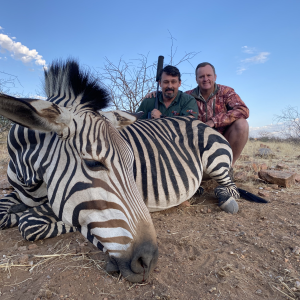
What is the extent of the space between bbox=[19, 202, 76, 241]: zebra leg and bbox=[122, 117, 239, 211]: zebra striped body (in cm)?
94

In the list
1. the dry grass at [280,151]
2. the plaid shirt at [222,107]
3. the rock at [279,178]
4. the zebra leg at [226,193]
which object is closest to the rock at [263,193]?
the zebra leg at [226,193]

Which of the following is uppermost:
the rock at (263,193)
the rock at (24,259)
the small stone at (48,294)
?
the rock at (263,193)

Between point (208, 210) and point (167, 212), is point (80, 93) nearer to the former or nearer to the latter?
point (167, 212)

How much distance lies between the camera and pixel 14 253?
6.27 ft

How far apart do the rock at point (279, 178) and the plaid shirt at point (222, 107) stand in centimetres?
117

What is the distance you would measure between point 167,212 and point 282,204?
1618 millimetres

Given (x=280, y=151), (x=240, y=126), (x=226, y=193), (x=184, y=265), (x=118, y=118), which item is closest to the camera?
(x=184, y=265)

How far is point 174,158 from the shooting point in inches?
113

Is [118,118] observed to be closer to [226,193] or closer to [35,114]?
[35,114]

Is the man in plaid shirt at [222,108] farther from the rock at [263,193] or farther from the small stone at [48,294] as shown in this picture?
the small stone at [48,294]

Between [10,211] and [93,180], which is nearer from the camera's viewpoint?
[93,180]

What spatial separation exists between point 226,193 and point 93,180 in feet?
7.31

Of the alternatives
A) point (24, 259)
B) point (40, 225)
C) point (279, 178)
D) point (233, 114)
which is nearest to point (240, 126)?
point (233, 114)

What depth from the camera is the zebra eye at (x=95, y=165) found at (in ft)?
4.90
